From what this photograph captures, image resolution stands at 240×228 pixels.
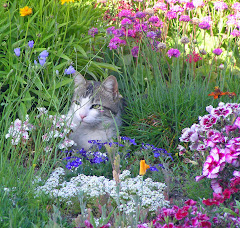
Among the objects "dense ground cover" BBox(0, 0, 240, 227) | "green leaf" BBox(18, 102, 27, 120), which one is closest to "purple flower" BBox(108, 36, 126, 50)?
"dense ground cover" BBox(0, 0, 240, 227)

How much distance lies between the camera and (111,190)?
9.07 feet

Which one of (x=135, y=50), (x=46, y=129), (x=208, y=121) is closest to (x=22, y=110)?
(x=46, y=129)

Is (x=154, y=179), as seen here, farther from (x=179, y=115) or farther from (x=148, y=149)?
(x=179, y=115)

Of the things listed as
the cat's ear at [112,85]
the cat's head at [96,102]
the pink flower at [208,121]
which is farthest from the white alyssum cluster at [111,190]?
the cat's ear at [112,85]

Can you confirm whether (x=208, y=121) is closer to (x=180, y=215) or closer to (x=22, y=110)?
(x=180, y=215)

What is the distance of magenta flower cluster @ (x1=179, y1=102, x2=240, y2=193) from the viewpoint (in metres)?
2.57

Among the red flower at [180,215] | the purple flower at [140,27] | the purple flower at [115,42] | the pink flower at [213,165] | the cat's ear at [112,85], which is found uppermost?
the purple flower at [140,27]

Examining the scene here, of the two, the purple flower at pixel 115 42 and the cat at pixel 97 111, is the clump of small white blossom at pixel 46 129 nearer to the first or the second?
the cat at pixel 97 111

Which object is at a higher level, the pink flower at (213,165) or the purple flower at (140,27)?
the purple flower at (140,27)

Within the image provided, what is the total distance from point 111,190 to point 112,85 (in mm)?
1504

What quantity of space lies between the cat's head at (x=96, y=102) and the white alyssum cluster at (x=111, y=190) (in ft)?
3.50

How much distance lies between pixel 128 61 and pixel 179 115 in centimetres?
152

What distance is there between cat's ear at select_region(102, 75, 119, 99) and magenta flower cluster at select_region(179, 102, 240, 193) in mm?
1187

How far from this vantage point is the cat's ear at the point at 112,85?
3930 mm
